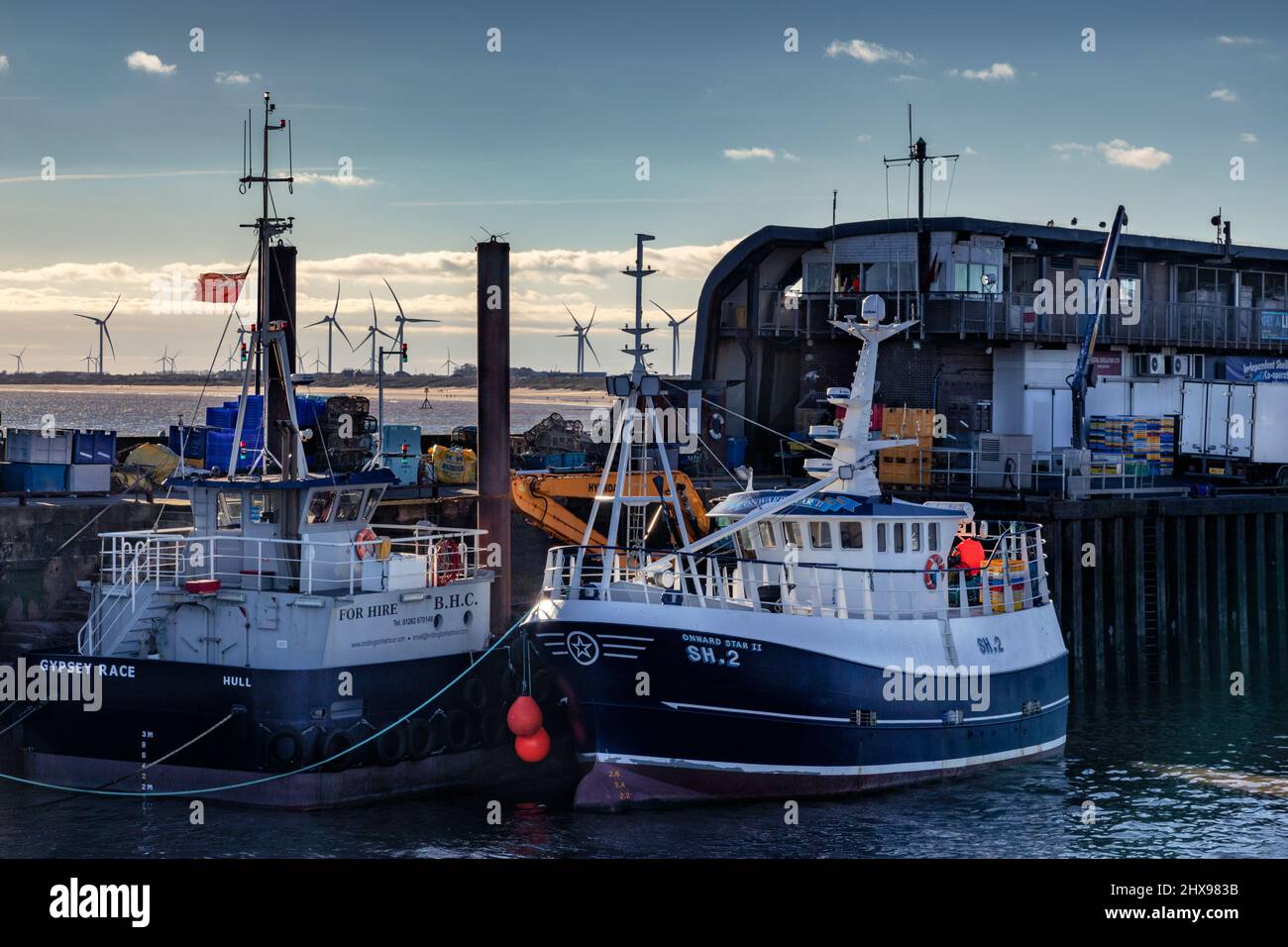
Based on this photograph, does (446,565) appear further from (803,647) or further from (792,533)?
(803,647)

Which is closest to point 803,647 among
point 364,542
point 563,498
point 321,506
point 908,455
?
point 364,542

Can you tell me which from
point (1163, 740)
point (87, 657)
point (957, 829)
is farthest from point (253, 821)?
point (1163, 740)

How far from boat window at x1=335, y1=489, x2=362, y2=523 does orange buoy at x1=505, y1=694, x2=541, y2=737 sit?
4872 mm

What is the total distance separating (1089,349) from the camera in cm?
4934

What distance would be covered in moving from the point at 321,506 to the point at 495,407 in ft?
20.3

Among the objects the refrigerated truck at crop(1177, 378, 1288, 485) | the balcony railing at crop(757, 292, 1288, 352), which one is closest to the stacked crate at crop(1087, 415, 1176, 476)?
the refrigerated truck at crop(1177, 378, 1288, 485)

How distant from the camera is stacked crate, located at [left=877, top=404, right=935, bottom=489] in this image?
4659 cm

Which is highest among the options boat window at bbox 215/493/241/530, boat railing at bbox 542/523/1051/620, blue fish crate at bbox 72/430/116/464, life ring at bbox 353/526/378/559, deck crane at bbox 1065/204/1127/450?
deck crane at bbox 1065/204/1127/450

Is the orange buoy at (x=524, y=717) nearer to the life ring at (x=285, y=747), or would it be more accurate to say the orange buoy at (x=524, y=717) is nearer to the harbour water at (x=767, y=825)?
the harbour water at (x=767, y=825)

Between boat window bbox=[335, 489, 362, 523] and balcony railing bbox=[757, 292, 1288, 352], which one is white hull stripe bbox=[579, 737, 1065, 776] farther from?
balcony railing bbox=[757, 292, 1288, 352]

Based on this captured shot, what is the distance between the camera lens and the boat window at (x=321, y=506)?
28.7m

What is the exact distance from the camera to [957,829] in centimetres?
2647

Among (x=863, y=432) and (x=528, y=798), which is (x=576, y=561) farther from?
(x=863, y=432)

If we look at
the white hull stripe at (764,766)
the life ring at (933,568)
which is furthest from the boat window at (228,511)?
the life ring at (933,568)
